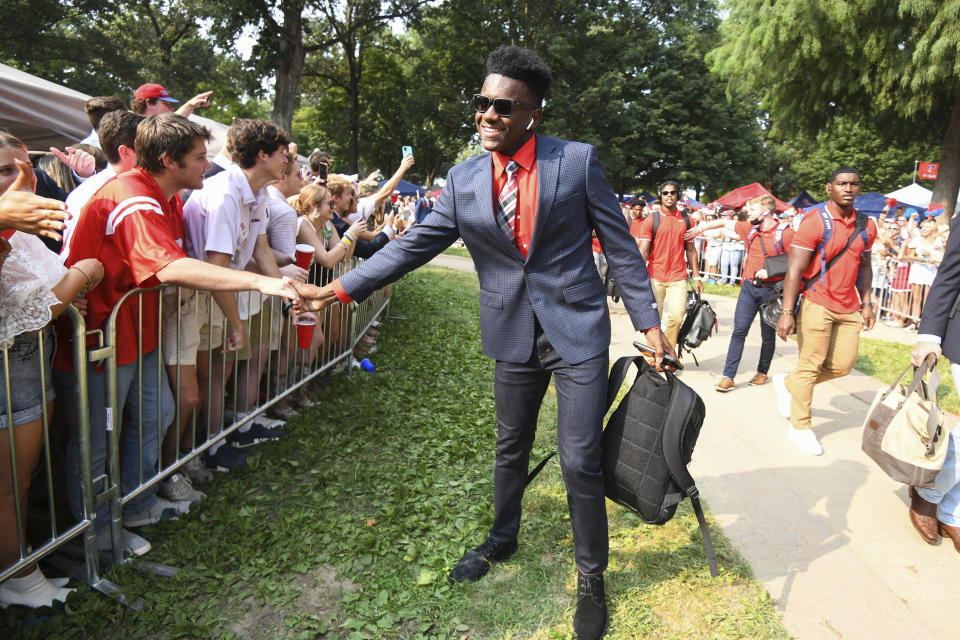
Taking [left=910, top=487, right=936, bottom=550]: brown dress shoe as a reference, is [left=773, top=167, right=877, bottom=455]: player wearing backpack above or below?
above

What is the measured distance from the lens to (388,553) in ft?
10.8

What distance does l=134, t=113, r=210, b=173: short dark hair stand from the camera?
3.04 meters

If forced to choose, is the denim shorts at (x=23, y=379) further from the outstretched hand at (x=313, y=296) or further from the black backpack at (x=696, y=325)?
the black backpack at (x=696, y=325)

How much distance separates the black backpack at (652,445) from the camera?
8.90ft

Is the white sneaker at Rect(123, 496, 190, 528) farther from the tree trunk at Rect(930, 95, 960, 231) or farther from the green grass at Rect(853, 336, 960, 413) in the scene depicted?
the tree trunk at Rect(930, 95, 960, 231)

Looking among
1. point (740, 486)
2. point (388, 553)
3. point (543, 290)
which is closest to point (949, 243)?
point (740, 486)

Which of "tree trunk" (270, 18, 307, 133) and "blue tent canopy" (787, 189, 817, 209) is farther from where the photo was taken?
"blue tent canopy" (787, 189, 817, 209)

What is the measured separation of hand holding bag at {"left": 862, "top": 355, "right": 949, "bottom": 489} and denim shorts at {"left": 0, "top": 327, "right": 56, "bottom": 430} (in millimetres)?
4405

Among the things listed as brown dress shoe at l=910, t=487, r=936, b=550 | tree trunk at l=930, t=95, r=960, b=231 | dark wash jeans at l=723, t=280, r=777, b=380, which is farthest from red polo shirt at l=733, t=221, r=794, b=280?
tree trunk at l=930, t=95, r=960, b=231

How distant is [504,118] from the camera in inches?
103

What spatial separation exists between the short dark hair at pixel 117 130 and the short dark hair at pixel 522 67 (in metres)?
2.33

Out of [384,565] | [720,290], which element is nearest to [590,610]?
[384,565]

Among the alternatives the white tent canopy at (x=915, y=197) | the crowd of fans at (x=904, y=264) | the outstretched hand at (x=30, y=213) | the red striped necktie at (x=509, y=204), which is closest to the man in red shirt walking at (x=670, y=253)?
the crowd of fans at (x=904, y=264)

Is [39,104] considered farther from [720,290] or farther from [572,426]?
[720,290]
